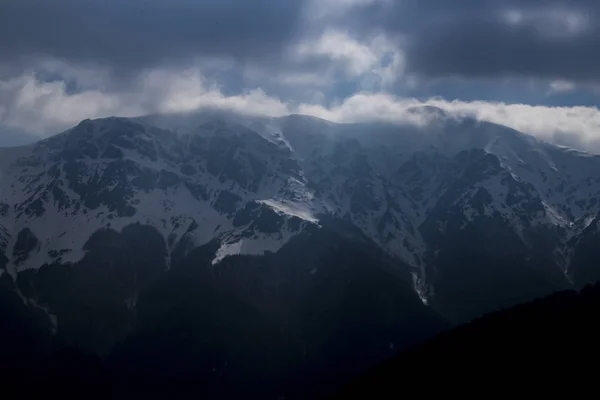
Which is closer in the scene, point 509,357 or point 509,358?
point 509,358

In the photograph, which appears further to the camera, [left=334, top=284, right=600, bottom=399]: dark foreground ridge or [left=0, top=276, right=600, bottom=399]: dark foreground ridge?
[left=0, top=276, right=600, bottom=399]: dark foreground ridge

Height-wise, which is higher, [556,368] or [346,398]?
[556,368]

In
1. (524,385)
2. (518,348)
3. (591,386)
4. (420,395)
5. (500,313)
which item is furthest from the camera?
(500,313)

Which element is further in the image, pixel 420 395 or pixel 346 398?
pixel 346 398

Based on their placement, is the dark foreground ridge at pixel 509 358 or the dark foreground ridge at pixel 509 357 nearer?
the dark foreground ridge at pixel 509 358

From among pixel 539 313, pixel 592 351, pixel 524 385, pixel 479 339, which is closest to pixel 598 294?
pixel 539 313

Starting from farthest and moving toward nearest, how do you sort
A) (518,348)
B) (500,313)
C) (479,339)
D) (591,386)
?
(500,313)
(479,339)
(518,348)
(591,386)

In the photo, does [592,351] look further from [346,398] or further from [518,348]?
[346,398]
